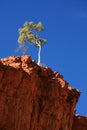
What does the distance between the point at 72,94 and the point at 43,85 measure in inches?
324

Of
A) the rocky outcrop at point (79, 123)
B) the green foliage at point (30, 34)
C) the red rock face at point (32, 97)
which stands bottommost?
the red rock face at point (32, 97)

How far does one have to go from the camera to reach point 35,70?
99.0m

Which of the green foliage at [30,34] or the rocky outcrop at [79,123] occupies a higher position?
the green foliage at [30,34]

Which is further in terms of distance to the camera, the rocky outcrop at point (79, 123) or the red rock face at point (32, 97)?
the rocky outcrop at point (79, 123)

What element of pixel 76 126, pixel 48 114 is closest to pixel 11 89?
pixel 48 114

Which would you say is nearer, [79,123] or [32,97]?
[32,97]

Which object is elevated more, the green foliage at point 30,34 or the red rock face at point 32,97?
the green foliage at point 30,34

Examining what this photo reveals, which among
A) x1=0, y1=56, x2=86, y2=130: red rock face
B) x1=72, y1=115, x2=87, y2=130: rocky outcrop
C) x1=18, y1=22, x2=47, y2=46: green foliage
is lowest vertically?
x1=0, y1=56, x2=86, y2=130: red rock face

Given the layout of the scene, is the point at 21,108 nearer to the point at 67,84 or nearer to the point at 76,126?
the point at 67,84

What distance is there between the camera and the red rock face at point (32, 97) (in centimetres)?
9319

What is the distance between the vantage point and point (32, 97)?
97.8m

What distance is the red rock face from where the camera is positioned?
9319 centimetres

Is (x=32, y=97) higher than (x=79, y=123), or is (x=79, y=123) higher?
(x=79, y=123)

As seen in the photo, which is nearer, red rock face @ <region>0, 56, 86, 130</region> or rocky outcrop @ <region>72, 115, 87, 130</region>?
red rock face @ <region>0, 56, 86, 130</region>
